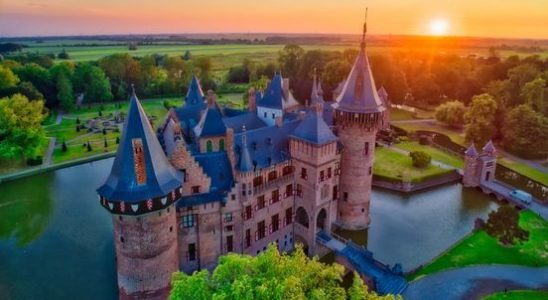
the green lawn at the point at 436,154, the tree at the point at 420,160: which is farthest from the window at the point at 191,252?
the green lawn at the point at 436,154

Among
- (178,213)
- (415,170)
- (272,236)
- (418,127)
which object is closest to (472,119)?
(418,127)

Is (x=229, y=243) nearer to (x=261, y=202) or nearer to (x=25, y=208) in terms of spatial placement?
(x=261, y=202)

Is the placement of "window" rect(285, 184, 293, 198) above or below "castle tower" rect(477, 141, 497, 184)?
above

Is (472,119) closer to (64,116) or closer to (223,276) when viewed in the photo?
(223,276)

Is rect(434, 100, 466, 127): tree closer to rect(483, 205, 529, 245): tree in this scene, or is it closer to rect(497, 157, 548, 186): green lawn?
rect(497, 157, 548, 186): green lawn

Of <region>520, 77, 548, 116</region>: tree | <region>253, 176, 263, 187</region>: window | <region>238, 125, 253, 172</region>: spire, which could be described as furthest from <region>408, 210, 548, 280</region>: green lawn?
<region>520, 77, 548, 116</region>: tree

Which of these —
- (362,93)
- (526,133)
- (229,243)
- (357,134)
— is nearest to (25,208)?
(229,243)

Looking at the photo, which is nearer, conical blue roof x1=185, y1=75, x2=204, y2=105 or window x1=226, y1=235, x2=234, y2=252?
window x1=226, y1=235, x2=234, y2=252

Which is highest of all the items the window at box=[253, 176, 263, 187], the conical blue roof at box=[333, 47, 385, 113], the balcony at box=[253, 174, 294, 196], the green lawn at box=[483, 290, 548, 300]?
the conical blue roof at box=[333, 47, 385, 113]
